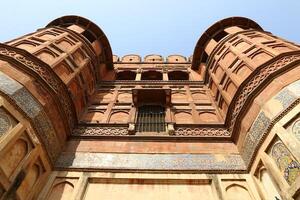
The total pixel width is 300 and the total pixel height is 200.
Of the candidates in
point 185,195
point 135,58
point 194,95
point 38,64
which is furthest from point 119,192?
point 135,58

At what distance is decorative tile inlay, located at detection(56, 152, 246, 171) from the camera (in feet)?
21.9

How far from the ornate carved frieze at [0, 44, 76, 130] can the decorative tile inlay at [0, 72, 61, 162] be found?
29.1 inches

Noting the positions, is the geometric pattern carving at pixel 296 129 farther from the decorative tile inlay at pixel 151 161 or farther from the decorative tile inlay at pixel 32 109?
the decorative tile inlay at pixel 32 109

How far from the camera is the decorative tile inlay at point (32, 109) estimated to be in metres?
5.89

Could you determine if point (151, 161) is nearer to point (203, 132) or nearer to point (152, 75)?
point (203, 132)

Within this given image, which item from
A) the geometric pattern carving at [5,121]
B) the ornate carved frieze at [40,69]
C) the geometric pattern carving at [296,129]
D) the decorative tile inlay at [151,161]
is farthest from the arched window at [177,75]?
the geometric pattern carving at [5,121]

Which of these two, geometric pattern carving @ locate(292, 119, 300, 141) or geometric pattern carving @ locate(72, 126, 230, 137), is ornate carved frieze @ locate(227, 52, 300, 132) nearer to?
geometric pattern carving @ locate(72, 126, 230, 137)

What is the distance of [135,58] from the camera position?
54.3 ft

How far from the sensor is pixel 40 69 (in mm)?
7184

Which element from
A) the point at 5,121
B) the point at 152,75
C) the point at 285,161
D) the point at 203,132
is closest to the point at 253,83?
the point at 203,132

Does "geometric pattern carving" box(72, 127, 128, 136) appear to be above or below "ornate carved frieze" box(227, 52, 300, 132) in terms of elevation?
below

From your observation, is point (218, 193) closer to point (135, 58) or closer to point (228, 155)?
point (228, 155)

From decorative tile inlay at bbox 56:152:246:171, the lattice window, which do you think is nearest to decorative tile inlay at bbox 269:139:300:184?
decorative tile inlay at bbox 56:152:246:171

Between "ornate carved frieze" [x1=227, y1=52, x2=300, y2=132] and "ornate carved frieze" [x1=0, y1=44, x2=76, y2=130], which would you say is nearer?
"ornate carved frieze" [x1=0, y1=44, x2=76, y2=130]
